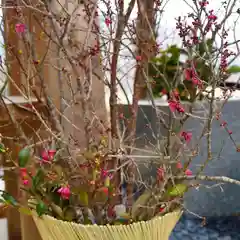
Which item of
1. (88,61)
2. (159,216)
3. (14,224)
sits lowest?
(14,224)

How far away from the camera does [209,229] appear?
3.99ft

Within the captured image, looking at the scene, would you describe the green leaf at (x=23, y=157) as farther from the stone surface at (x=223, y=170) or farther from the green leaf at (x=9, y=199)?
the stone surface at (x=223, y=170)

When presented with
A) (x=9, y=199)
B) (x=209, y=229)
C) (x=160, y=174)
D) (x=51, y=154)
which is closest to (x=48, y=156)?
(x=51, y=154)

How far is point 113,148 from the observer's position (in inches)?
31.4

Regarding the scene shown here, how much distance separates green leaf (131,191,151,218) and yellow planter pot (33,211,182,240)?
0.03 m

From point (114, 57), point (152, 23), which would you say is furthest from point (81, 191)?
point (152, 23)

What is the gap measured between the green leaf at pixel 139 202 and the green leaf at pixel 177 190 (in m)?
0.04

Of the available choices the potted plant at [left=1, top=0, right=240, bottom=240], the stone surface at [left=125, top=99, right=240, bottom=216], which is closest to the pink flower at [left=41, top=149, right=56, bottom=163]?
the potted plant at [left=1, top=0, right=240, bottom=240]

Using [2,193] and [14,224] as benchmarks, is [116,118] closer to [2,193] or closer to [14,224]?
[2,193]

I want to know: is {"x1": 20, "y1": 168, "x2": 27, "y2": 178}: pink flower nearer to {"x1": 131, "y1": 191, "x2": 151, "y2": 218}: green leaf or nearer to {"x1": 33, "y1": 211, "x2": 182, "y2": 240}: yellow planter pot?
{"x1": 33, "y1": 211, "x2": 182, "y2": 240}: yellow planter pot

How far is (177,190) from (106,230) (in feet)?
0.50

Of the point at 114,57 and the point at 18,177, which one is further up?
the point at 114,57

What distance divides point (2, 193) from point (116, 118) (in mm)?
290

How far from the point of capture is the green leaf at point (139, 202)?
740mm
